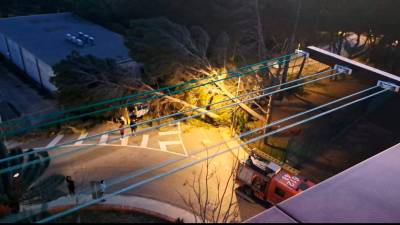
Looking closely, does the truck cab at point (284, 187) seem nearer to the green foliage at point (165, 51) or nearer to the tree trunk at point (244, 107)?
the tree trunk at point (244, 107)

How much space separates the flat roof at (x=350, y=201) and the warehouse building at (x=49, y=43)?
16330mm

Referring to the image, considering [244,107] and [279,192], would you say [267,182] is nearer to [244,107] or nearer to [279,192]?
[279,192]

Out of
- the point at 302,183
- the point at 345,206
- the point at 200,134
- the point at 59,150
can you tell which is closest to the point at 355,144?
the point at 302,183

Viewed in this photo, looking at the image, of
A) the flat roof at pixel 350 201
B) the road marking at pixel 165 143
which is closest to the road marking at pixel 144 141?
A: the road marking at pixel 165 143

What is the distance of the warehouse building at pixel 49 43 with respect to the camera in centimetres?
1922

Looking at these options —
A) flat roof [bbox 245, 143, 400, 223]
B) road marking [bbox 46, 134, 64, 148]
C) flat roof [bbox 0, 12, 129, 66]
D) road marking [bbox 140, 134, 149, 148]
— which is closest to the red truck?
road marking [bbox 140, 134, 149, 148]

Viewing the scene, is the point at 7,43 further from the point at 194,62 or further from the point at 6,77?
the point at 194,62

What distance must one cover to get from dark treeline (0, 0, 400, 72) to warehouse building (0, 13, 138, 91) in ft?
11.9

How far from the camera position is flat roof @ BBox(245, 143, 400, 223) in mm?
3395

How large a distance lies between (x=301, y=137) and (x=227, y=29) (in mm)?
9467

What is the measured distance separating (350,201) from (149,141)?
42.0ft

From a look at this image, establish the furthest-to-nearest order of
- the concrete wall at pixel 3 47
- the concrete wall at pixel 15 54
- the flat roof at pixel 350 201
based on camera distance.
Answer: the concrete wall at pixel 3 47, the concrete wall at pixel 15 54, the flat roof at pixel 350 201

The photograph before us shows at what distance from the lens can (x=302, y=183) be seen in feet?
39.0

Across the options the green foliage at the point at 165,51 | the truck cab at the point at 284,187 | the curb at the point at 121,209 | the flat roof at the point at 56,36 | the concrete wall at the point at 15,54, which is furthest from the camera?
the concrete wall at the point at 15,54
